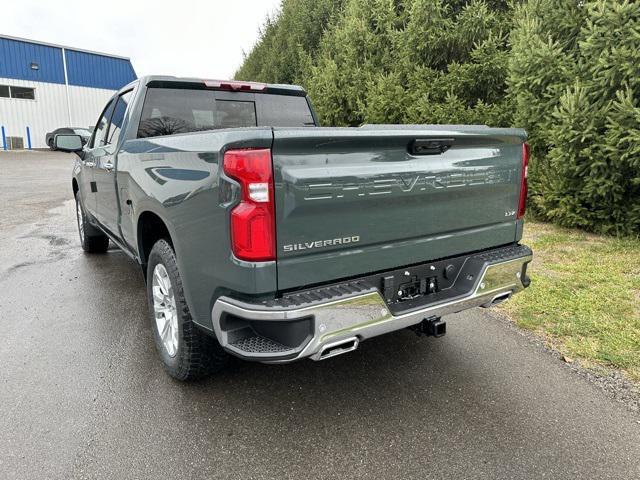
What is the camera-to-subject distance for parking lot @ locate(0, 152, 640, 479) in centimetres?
219

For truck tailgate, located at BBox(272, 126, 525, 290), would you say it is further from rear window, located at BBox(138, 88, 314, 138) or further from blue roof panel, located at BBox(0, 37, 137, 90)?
blue roof panel, located at BBox(0, 37, 137, 90)

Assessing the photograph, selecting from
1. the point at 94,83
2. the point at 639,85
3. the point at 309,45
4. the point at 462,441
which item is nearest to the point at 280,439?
the point at 462,441

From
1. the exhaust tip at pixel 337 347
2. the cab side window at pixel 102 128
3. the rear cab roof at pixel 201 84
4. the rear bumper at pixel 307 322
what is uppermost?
the rear cab roof at pixel 201 84

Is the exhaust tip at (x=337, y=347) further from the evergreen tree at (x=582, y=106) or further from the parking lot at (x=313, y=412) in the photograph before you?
the evergreen tree at (x=582, y=106)

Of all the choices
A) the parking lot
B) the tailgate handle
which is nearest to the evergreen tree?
the parking lot

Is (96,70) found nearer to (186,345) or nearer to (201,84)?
(201,84)

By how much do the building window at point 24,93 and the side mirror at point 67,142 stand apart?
3236 cm

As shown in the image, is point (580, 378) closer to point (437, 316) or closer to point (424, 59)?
point (437, 316)

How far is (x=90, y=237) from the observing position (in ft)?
19.6

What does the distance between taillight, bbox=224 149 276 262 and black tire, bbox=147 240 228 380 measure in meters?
0.75

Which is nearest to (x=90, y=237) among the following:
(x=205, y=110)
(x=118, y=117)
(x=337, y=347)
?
(x=118, y=117)

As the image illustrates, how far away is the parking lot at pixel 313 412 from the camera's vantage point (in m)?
2.19

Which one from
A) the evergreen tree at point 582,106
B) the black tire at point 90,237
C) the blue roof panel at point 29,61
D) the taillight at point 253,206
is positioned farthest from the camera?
the blue roof panel at point 29,61

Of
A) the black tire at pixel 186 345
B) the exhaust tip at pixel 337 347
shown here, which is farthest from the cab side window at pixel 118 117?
the exhaust tip at pixel 337 347
